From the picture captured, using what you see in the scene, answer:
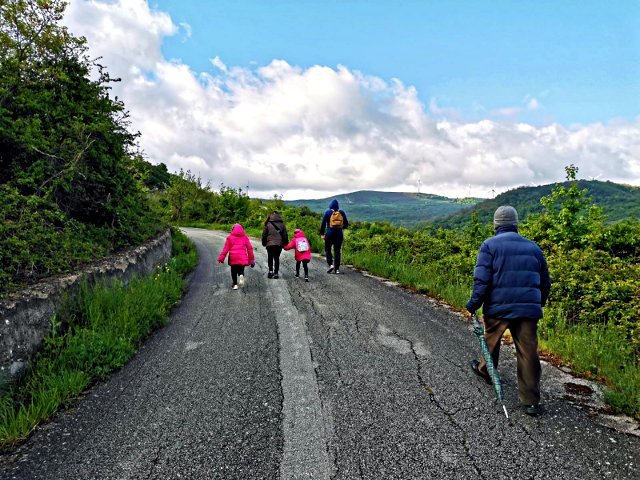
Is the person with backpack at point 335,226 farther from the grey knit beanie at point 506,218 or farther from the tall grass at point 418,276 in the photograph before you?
the grey knit beanie at point 506,218

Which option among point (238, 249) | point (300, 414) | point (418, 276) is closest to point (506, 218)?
point (300, 414)

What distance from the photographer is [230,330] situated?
575 centimetres

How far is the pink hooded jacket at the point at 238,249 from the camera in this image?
28.9 feet

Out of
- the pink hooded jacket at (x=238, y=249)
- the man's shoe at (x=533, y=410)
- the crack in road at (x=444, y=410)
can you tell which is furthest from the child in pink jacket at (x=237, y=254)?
the man's shoe at (x=533, y=410)

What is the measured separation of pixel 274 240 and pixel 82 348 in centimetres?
579

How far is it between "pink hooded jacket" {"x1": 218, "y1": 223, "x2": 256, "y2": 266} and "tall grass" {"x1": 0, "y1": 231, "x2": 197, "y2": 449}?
214cm

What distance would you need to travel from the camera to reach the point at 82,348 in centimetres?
446

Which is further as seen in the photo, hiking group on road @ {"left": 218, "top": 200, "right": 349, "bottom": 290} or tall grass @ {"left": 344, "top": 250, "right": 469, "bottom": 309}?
hiking group on road @ {"left": 218, "top": 200, "right": 349, "bottom": 290}

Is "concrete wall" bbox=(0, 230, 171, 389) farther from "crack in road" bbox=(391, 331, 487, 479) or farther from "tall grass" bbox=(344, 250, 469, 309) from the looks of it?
"tall grass" bbox=(344, 250, 469, 309)

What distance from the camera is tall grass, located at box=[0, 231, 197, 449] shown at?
135 inches

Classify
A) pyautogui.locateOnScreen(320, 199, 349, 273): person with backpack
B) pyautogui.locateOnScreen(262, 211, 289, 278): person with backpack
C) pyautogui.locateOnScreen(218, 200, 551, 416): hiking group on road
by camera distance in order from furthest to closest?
pyautogui.locateOnScreen(320, 199, 349, 273): person with backpack
pyautogui.locateOnScreen(262, 211, 289, 278): person with backpack
pyautogui.locateOnScreen(218, 200, 551, 416): hiking group on road

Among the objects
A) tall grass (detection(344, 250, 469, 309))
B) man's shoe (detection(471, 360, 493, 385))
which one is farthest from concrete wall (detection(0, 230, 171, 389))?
tall grass (detection(344, 250, 469, 309))

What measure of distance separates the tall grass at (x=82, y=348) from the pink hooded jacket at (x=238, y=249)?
2.14 m

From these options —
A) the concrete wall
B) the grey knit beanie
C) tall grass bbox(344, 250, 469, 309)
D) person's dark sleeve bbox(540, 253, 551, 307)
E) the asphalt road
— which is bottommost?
the asphalt road
